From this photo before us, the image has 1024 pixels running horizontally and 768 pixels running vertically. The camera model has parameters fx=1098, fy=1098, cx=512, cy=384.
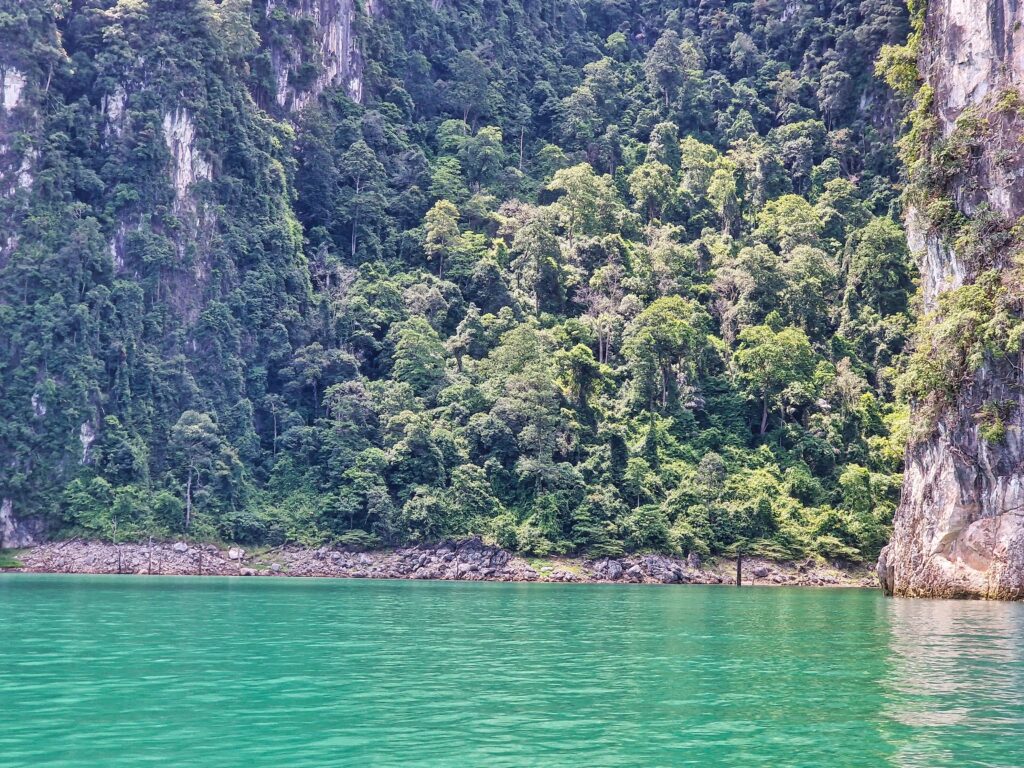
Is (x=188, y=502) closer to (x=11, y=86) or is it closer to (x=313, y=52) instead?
(x=11, y=86)

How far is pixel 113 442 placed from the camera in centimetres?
7106

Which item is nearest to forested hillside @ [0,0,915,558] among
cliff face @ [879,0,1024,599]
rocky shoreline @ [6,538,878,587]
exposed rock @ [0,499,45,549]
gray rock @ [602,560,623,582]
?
exposed rock @ [0,499,45,549]

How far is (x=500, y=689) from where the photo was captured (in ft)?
55.5

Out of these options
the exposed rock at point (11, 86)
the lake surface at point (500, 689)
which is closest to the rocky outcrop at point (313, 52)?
the exposed rock at point (11, 86)

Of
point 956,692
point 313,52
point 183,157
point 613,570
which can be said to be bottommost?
point 956,692

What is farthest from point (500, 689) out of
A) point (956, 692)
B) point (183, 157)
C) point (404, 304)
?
point (183, 157)

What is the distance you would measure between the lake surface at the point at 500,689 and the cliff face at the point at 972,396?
11195 mm

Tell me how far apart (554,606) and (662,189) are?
6402 centimetres

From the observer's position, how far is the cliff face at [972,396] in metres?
43.4

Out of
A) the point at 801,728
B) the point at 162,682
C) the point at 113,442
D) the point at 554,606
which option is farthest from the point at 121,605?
the point at 113,442

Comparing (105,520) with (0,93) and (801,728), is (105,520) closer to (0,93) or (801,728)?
(0,93)

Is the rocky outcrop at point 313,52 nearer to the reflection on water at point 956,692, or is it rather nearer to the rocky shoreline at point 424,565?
the rocky shoreline at point 424,565

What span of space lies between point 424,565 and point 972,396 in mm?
34345

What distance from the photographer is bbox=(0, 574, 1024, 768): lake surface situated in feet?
40.8
